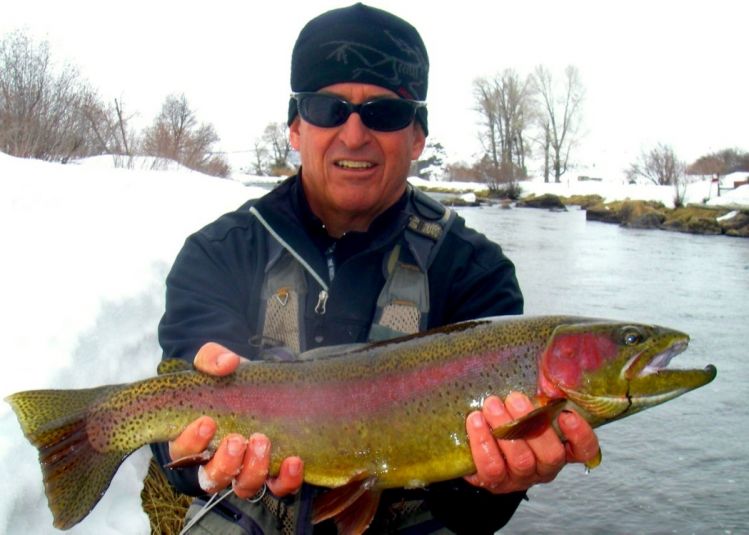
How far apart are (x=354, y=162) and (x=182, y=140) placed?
1770cm

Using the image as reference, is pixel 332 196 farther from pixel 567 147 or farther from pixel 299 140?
pixel 567 147

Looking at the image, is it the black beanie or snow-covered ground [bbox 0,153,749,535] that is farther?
the black beanie

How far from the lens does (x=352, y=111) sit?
306 centimetres

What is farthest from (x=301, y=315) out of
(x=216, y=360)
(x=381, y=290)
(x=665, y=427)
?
(x=665, y=427)

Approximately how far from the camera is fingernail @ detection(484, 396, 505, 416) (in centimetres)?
233

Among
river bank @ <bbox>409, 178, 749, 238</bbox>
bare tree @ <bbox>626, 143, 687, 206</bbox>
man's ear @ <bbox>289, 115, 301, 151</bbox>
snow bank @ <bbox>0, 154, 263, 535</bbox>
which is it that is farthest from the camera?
bare tree @ <bbox>626, 143, 687, 206</bbox>

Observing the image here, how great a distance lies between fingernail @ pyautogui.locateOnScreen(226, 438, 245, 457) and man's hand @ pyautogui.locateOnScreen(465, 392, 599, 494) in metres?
0.74

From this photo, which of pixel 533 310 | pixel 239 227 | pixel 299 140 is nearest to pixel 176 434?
pixel 239 227

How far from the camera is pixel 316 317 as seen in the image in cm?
297

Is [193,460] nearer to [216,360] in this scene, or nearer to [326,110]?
[216,360]

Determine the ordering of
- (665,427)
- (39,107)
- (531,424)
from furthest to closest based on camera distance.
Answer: (39,107)
(665,427)
(531,424)

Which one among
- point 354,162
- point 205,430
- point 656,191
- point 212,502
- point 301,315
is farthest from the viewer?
point 656,191

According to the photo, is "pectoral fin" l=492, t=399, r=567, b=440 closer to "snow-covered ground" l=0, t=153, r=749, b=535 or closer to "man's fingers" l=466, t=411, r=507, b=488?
"man's fingers" l=466, t=411, r=507, b=488

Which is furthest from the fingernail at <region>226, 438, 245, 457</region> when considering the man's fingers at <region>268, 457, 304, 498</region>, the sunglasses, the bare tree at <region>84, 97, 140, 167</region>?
the bare tree at <region>84, 97, 140, 167</region>
